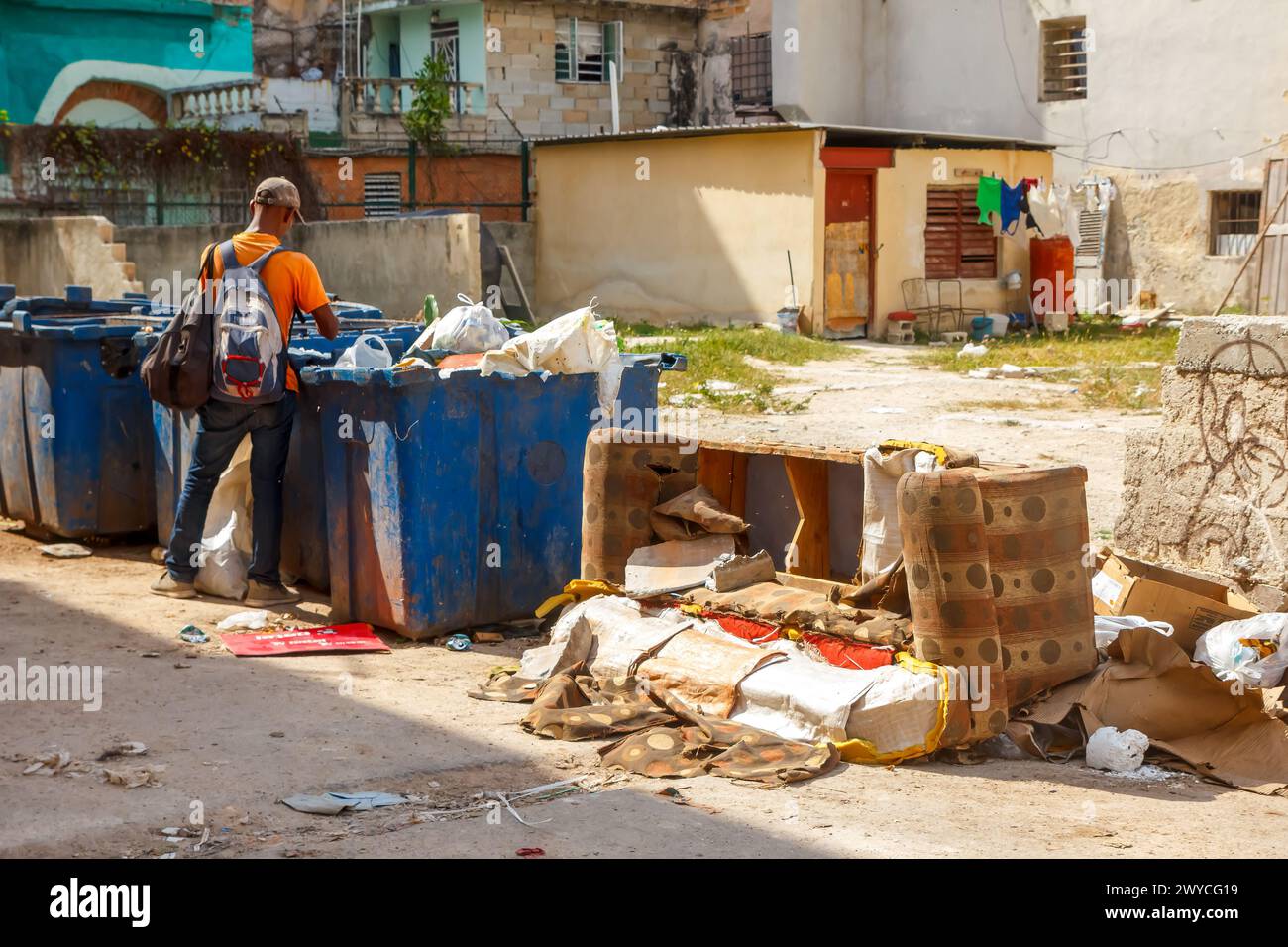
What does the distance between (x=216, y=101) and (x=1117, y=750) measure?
87.0ft

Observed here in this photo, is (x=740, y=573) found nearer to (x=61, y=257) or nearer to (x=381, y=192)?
(x=61, y=257)

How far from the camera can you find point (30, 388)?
8070mm

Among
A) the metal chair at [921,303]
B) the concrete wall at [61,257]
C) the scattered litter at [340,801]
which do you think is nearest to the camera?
the scattered litter at [340,801]

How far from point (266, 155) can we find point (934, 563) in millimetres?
18542

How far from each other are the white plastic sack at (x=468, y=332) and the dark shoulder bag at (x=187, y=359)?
1.06 metres

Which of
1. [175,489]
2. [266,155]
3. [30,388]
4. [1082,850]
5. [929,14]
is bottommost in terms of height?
[1082,850]

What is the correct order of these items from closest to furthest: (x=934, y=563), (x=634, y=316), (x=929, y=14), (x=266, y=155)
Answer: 1. (x=934, y=563)
2. (x=266, y=155)
3. (x=634, y=316)
4. (x=929, y=14)

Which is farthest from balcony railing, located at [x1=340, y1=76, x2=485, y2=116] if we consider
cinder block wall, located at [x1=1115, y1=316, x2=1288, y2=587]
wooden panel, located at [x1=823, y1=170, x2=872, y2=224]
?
cinder block wall, located at [x1=1115, y1=316, x2=1288, y2=587]

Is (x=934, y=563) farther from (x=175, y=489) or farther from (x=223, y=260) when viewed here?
(x=175, y=489)

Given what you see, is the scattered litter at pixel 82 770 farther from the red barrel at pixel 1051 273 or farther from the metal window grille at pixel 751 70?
the metal window grille at pixel 751 70

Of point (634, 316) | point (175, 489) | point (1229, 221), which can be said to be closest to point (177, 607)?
point (175, 489)

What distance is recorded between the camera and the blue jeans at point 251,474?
6758 mm

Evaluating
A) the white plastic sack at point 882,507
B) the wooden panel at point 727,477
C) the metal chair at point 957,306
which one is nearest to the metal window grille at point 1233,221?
the metal chair at point 957,306

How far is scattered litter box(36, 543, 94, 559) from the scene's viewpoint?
7918 millimetres
